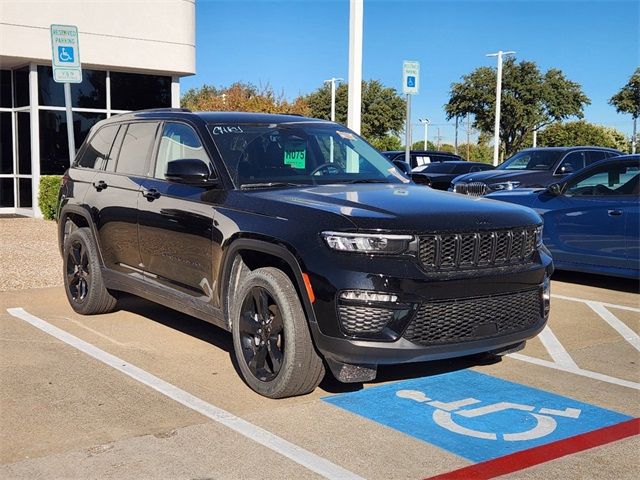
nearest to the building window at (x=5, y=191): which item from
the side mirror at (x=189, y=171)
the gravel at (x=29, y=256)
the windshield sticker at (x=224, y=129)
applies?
the gravel at (x=29, y=256)

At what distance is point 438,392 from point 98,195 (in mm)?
3534

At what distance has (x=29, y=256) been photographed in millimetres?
10766

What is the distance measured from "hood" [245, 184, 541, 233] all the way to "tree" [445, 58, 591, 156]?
44580 millimetres

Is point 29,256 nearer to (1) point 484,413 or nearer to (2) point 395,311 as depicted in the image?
(2) point 395,311

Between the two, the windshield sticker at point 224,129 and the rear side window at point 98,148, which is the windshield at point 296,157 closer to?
the windshield sticker at point 224,129

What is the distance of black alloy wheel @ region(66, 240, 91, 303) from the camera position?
705 cm

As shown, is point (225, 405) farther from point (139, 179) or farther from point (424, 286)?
point (139, 179)

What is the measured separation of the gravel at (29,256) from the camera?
9.04m

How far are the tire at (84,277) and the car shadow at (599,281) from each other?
5.64 meters

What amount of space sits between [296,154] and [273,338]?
162 cm

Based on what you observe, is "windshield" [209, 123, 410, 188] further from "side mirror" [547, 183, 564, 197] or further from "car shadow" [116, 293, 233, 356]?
"side mirror" [547, 183, 564, 197]

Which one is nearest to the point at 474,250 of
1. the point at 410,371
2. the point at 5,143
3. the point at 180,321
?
the point at 410,371

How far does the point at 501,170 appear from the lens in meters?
15.3

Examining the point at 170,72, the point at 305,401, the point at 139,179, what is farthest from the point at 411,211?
the point at 170,72
